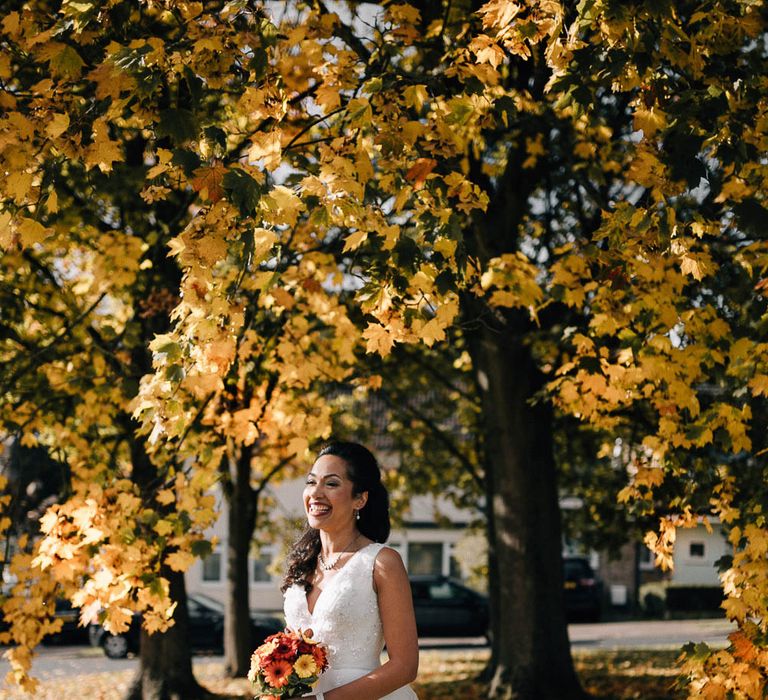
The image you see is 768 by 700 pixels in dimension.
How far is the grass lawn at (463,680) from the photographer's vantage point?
12828 millimetres

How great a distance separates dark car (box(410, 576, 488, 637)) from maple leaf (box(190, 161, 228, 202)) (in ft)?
64.9

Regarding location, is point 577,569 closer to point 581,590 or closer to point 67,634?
point 581,590

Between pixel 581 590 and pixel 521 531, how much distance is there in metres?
17.2

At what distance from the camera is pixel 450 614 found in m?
23.2

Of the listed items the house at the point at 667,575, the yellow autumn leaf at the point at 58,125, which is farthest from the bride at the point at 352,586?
the house at the point at 667,575

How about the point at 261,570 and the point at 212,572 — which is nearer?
the point at 212,572

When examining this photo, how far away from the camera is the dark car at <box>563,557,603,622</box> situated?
26.1 meters

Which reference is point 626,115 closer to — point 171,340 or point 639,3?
point 639,3

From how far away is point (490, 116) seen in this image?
532 cm

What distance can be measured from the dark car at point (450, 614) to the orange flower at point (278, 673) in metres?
19.6

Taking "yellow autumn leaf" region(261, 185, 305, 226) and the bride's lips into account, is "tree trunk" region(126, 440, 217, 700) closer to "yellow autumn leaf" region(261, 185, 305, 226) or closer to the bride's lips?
the bride's lips

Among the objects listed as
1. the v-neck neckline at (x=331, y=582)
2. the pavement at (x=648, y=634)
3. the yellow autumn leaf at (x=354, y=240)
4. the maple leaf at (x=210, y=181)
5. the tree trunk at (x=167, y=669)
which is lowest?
the pavement at (x=648, y=634)

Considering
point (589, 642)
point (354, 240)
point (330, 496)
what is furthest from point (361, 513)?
point (589, 642)

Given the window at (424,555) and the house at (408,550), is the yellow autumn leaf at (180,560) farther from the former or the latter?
the window at (424,555)
